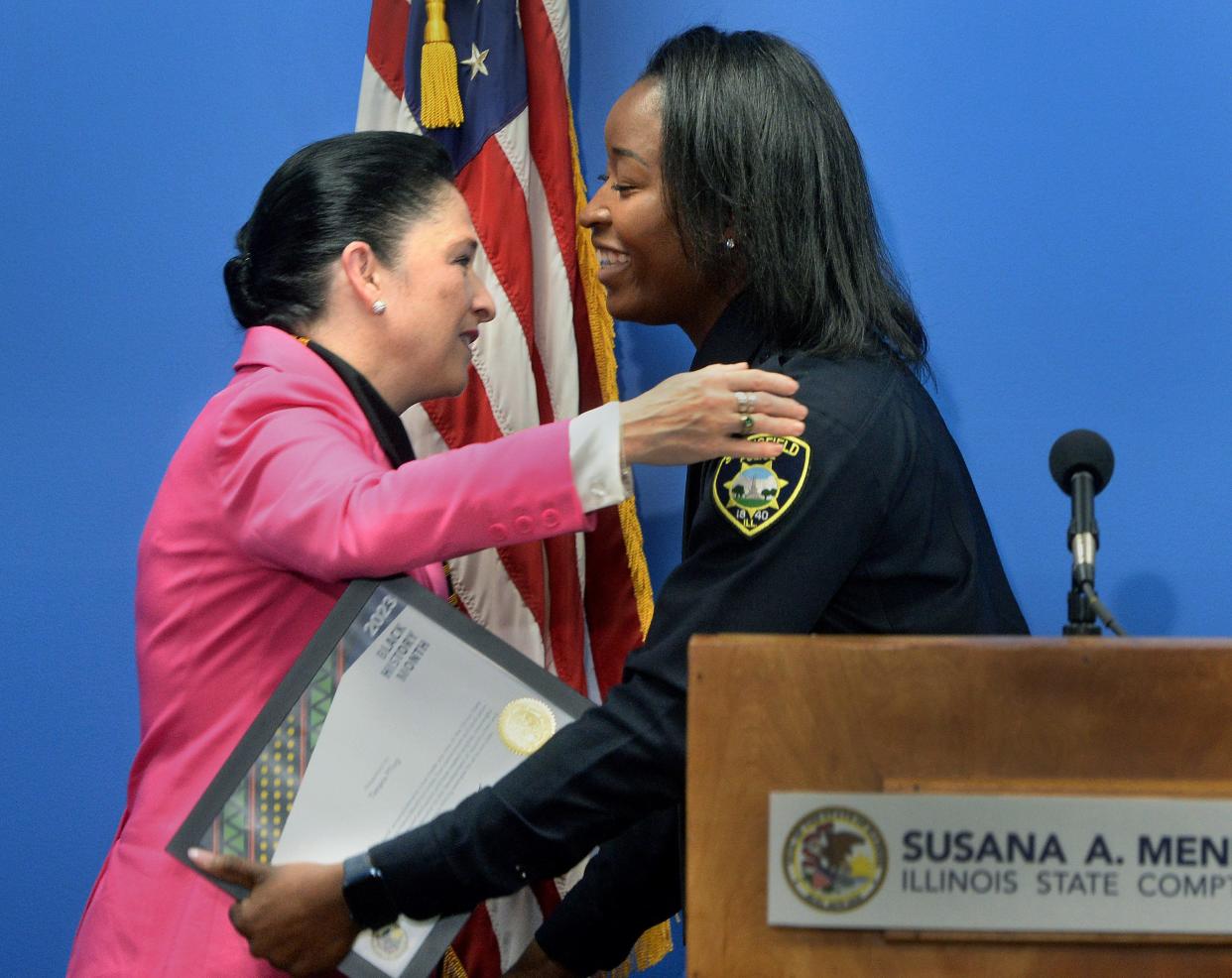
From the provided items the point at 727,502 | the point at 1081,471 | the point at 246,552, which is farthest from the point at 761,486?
the point at 246,552

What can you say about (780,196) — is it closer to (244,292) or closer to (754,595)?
(754,595)

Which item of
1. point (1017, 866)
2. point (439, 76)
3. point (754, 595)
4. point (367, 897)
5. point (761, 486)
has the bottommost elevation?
point (367, 897)

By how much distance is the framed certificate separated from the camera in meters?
1.42

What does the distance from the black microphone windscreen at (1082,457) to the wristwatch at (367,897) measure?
0.72 meters

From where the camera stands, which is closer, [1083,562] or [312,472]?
[1083,562]

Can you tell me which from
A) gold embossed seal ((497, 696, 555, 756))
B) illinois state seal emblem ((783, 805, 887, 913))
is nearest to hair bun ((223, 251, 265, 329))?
gold embossed seal ((497, 696, 555, 756))

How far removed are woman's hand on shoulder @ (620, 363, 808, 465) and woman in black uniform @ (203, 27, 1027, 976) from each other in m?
0.01

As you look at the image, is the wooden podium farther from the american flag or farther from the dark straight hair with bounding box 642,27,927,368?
the american flag

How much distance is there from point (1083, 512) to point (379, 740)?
2.33 ft

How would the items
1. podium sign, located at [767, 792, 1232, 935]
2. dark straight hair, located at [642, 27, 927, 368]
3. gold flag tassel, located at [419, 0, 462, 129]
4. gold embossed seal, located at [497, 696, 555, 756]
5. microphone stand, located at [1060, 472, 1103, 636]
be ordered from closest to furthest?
podium sign, located at [767, 792, 1232, 935], microphone stand, located at [1060, 472, 1103, 636], gold embossed seal, located at [497, 696, 555, 756], dark straight hair, located at [642, 27, 927, 368], gold flag tassel, located at [419, 0, 462, 129]

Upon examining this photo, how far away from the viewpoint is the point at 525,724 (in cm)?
148

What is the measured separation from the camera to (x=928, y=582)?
151cm

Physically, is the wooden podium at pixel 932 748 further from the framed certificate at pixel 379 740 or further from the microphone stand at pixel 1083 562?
the framed certificate at pixel 379 740

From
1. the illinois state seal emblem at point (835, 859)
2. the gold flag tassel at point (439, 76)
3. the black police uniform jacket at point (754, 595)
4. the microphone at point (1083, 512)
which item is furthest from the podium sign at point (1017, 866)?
the gold flag tassel at point (439, 76)
